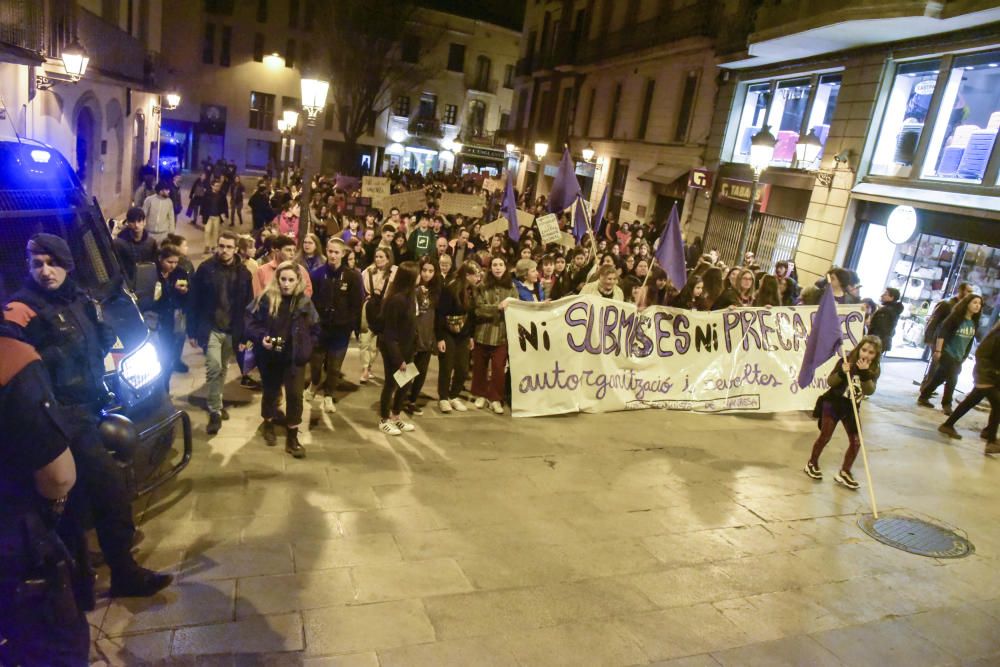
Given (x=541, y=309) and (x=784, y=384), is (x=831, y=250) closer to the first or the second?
(x=784, y=384)

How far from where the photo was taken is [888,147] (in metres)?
14.0

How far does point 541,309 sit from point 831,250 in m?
9.69

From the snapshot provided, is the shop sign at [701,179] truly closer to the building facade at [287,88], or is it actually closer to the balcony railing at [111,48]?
the balcony railing at [111,48]

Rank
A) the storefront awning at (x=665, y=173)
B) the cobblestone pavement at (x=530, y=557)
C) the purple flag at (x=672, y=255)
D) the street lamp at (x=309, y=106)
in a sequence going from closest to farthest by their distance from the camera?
the cobblestone pavement at (x=530, y=557) < the purple flag at (x=672, y=255) < the street lamp at (x=309, y=106) < the storefront awning at (x=665, y=173)

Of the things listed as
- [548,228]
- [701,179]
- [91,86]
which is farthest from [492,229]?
[91,86]

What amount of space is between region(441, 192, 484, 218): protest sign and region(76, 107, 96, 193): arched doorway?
30.6 ft

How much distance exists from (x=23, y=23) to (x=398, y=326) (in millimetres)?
10959

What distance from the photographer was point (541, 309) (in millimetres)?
7840

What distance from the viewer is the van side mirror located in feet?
16.5

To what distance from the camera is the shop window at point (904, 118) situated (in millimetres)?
13242

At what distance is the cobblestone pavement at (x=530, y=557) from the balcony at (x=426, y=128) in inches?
1753

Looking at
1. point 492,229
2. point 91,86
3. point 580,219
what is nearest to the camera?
point 580,219

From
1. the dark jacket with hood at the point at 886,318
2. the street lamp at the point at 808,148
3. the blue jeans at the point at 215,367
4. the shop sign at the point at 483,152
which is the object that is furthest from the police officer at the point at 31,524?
the shop sign at the point at 483,152

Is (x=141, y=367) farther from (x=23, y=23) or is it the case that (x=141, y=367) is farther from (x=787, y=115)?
(x=787, y=115)
